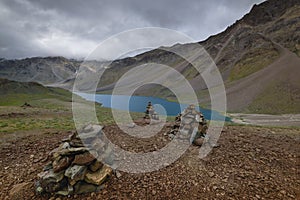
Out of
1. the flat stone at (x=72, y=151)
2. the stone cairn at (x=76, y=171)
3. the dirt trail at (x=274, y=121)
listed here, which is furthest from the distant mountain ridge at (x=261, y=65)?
the flat stone at (x=72, y=151)

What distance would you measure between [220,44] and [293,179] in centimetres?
17458

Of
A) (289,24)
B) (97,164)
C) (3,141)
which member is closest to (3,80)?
(3,141)

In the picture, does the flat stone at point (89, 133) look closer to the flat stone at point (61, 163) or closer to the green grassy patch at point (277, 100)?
the flat stone at point (61, 163)

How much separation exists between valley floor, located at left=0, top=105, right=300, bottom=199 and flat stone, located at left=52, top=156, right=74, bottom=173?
934 mm

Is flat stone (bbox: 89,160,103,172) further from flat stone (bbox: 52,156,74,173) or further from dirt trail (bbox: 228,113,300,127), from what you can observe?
dirt trail (bbox: 228,113,300,127)

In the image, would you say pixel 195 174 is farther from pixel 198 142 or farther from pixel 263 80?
pixel 263 80

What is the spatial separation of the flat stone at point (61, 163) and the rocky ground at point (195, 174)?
851 millimetres

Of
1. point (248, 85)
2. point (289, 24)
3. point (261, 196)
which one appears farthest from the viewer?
point (289, 24)

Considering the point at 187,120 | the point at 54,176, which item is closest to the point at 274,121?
the point at 187,120

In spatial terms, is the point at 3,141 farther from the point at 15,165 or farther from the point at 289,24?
the point at 289,24

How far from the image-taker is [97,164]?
20.5ft

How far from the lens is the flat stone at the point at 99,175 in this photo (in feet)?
19.6

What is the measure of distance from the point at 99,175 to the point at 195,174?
11.8ft

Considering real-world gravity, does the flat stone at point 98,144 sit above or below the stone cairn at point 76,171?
above
